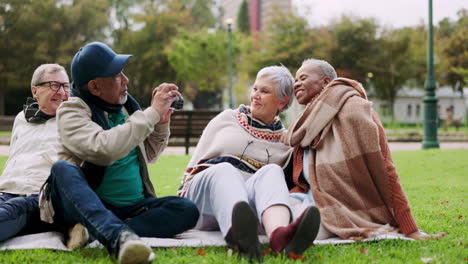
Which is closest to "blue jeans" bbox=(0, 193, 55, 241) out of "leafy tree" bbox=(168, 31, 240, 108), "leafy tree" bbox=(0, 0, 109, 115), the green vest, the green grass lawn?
the green grass lawn

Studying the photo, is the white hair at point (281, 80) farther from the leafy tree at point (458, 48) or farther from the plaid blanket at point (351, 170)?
the leafy tree at point (458, 48)

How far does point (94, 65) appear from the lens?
3.09m

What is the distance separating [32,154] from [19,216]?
24.9 inches

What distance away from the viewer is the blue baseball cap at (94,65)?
3.09 meters

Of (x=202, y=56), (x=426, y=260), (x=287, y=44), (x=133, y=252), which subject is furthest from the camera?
(x=287, y=44)

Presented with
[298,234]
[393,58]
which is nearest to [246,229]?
[298,234]

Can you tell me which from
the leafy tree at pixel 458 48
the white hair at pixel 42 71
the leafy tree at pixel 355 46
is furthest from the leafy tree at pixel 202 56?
the white hair at pixel 42 71

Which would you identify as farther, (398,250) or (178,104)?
(178,104)

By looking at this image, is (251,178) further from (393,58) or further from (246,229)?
(393,58)

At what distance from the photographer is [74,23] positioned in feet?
105

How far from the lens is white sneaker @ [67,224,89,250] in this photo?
10.3 ft

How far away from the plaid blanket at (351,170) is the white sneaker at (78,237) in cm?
157

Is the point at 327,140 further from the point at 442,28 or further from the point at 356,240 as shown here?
the point at 442,28

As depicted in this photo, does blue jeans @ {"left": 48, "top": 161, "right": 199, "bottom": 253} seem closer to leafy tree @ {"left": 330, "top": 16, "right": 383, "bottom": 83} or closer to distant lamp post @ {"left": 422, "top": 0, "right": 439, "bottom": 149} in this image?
distant lamp post @ {"left": 422, "top": 0, "right": 439, "bottom": 149}
